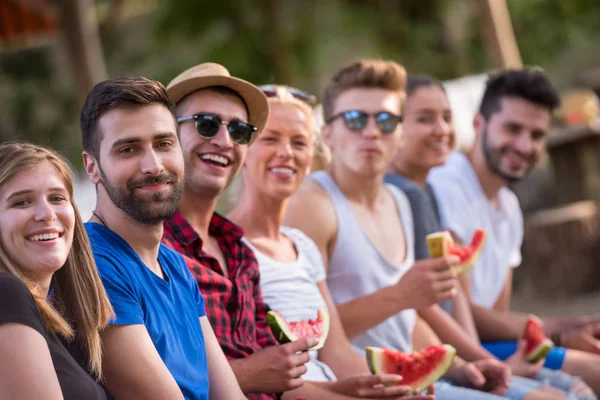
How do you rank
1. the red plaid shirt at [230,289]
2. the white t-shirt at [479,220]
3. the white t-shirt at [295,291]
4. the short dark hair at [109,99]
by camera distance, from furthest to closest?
1. the white t-shirt at [479,220]
2. the white t-shirt at [295,291]
3. the red plaid shirt at [230,289]
4. the short dark hair at [109,99]

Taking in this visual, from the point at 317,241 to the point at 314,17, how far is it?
15.6 metres

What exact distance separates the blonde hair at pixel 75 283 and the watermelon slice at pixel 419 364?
1.73m

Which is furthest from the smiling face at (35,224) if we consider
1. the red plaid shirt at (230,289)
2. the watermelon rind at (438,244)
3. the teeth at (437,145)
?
the teeth at (437,145)

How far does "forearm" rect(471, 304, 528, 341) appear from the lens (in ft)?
19.5

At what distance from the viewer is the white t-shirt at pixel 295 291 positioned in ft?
13.4

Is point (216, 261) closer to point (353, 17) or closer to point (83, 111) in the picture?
point (83, 111)

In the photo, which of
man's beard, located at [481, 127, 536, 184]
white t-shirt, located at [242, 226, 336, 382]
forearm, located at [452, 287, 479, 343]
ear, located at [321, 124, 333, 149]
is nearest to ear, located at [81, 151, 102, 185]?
white t-shirt, located at [242, 226, 336, 382]

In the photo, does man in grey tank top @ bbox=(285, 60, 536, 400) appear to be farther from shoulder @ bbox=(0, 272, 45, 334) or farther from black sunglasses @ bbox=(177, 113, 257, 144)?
shoulder @ bbox=(0, 272, 45, 334)

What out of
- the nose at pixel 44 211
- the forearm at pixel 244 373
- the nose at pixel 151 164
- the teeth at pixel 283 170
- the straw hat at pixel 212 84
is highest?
the straw hat at pixel 212 84

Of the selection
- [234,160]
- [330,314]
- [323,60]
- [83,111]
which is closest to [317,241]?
[330,314]

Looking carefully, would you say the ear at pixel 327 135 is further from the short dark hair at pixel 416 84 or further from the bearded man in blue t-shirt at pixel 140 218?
the bearded man in blue t-shirt at pixel 140 218

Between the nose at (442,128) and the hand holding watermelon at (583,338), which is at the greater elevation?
the nose at (442,128)

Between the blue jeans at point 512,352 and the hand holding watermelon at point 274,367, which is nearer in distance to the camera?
the hand holding watermelon at point 274,367

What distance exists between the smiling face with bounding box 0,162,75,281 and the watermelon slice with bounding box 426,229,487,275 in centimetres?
224
